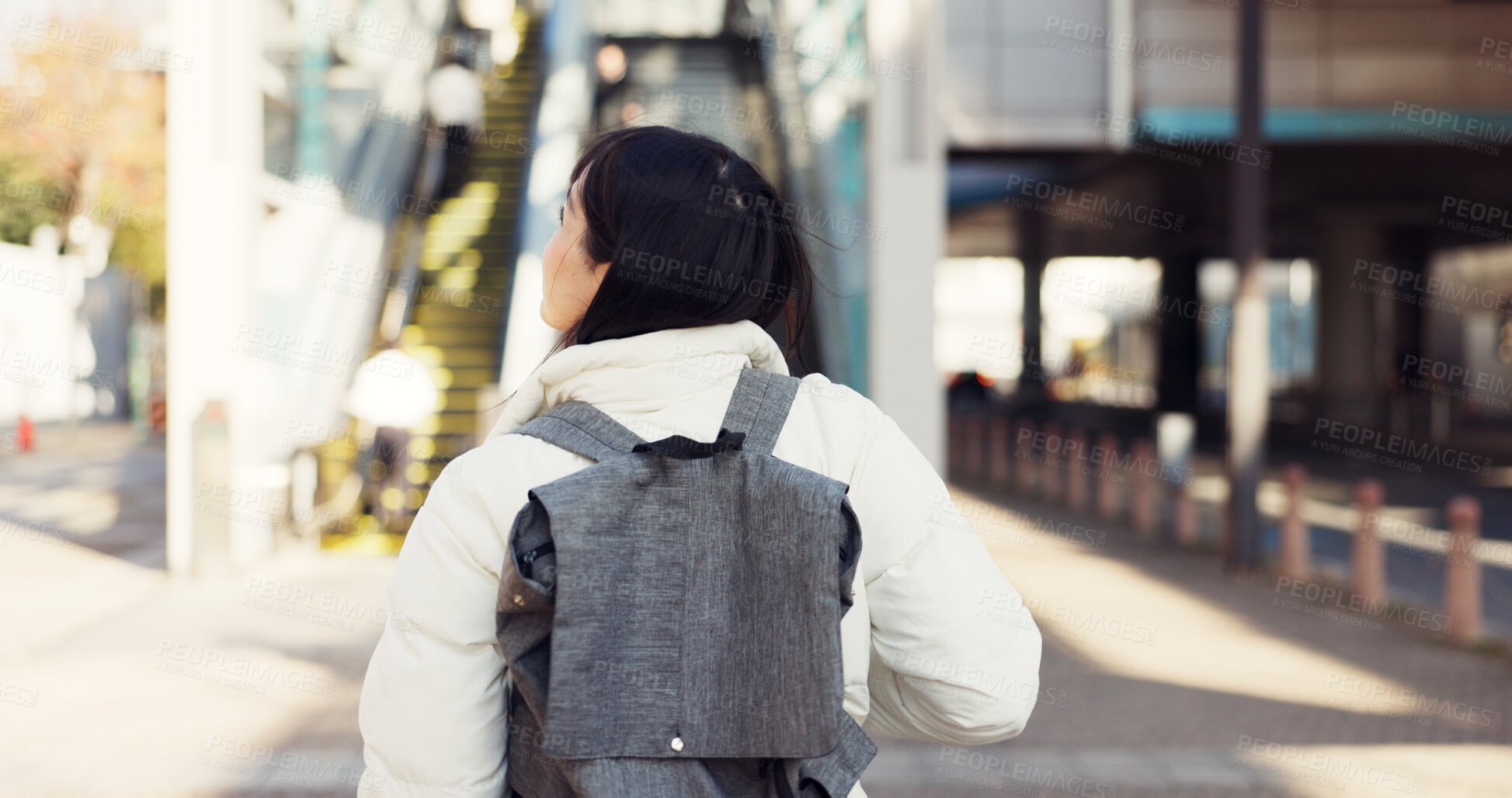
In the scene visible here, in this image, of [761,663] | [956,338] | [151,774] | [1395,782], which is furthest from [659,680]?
[956,338]

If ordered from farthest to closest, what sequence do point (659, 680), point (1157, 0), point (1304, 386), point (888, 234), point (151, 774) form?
point (1304, 386)
point (1157, 0)
point (888, 234)
point (151, 774)
point (659, 680)

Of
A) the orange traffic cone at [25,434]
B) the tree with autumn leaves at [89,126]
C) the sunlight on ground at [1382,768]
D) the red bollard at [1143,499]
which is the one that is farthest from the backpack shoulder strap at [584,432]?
the tree with autumn leaves at [89,126]

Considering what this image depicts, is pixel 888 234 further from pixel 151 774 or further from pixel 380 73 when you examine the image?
pixel 380 73

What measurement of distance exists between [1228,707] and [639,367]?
4.71 m

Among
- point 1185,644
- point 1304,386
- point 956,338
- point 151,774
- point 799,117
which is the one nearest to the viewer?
point 151,774

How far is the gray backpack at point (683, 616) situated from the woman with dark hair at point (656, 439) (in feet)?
0.25

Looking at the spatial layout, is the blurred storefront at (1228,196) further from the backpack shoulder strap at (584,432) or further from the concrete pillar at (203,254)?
the backpack shoulder strap at (584,432)

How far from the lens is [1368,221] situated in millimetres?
23312

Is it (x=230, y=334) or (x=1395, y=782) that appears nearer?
(x=1395, y=782)

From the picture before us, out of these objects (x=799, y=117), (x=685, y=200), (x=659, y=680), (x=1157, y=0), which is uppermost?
(x=1157, y=0)

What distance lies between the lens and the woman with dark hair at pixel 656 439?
137cm

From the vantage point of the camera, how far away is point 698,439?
1.44m

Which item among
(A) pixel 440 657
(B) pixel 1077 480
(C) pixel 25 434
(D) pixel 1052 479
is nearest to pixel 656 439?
(A) pixel 440 657

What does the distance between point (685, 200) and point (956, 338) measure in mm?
59889
